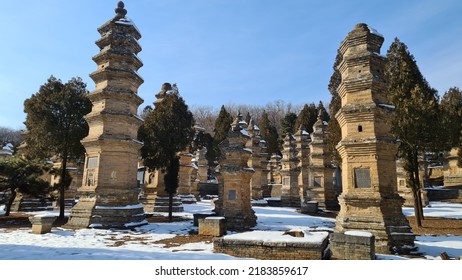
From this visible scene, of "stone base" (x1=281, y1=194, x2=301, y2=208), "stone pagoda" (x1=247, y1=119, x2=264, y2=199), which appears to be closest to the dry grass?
"stone base" (x1=281, y1=194, x2=301, y2=208)

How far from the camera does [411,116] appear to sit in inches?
749

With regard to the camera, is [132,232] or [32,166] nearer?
[132,232]

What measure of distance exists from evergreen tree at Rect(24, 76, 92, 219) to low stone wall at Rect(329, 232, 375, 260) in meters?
17.1

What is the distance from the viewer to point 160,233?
14867mm

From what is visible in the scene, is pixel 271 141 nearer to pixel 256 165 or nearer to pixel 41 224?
pixel 256 165

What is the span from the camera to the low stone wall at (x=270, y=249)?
934 centimetres

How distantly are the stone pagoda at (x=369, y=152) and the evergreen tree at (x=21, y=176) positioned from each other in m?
19.0

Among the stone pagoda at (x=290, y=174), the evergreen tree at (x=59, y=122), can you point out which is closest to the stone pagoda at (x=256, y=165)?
the stone pagoda at (x=290, y=174)

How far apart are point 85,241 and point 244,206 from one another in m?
8.26

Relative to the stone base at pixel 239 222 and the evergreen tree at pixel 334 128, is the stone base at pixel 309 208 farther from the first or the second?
the stone base at pixel 239 222

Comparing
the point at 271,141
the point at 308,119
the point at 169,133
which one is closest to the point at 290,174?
the point at 169,133

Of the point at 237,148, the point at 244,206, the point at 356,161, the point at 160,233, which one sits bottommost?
the point at 160,233
